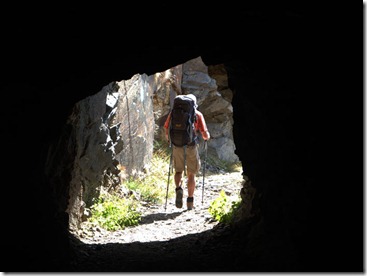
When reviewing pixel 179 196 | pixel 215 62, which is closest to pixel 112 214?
pixel 179 196

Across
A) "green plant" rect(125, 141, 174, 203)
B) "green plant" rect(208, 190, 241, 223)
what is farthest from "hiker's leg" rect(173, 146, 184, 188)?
"green plant" rect(125, 141, 174, 203)

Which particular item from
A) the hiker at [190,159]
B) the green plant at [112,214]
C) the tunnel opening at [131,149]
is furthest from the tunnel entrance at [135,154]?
the hiker at [190,159]

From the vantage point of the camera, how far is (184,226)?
778cm

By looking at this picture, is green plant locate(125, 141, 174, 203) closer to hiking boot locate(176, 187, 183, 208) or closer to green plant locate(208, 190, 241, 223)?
hiking boot locate(176, 187, 183, 208)

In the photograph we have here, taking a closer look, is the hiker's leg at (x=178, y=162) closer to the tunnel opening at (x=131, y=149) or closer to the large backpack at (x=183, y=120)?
the large backpack at (x=183, y=120)

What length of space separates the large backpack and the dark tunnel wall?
320 centimetres

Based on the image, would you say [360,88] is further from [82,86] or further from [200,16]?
[82,86]

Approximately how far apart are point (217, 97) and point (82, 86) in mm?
12120

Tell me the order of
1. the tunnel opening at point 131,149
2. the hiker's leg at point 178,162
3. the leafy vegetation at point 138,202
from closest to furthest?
the tunnel opening at point 131,149
the leafy vegetation at point 138,202
the hiker's leg at point 178,162

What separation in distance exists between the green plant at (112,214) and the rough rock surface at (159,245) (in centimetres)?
17

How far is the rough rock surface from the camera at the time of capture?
5.02 m

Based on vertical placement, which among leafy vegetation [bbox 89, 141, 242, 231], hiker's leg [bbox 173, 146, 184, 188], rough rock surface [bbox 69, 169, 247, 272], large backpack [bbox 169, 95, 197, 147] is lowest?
rough rock surface [bbox 69, 169, 247, 272]

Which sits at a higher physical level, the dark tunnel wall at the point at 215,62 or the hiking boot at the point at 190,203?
the dark tunnel wall at the point at 215,62

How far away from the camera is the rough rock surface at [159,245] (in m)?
5.02
